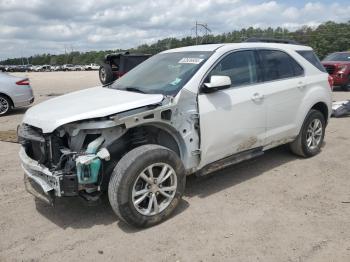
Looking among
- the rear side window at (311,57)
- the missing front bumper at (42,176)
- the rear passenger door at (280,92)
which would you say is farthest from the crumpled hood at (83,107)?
the rear side window at (311,57)

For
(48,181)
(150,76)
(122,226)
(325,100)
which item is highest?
(150,76)

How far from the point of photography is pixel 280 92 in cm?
541

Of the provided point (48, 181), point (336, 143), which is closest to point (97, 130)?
point (48, 181)

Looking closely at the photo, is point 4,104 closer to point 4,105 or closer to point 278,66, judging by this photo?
point 4,105

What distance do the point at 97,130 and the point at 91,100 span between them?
0.65 meters

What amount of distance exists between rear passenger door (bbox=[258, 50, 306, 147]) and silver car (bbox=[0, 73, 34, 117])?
8292mm

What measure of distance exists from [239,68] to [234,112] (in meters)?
0.64

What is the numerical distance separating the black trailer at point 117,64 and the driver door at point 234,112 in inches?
336

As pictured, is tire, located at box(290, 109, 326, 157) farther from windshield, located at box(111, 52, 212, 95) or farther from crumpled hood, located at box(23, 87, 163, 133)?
crumpled hood, located at box(23, 87, 163, 133)

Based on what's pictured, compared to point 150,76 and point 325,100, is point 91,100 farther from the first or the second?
point 325,100

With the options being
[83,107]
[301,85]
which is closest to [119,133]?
[83,107]

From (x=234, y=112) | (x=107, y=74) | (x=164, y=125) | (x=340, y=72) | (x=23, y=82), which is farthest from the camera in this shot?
(x=340, y=72)

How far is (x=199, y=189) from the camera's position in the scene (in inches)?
197

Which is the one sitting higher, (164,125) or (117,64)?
(117,64)
